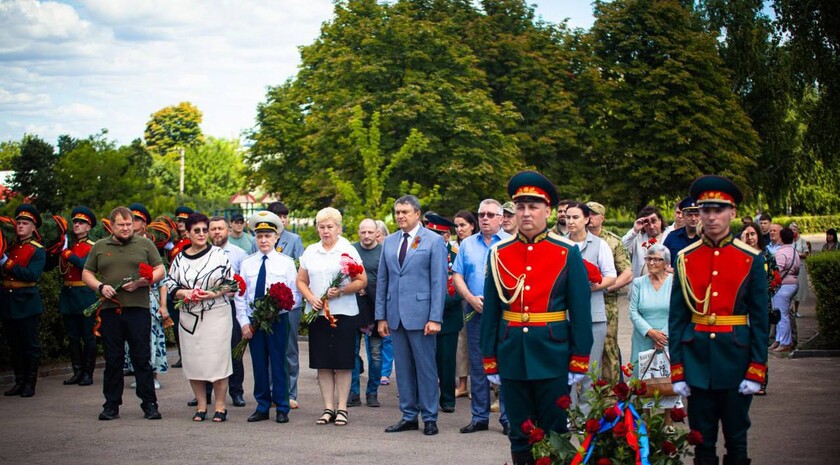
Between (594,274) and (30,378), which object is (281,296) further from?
(30,378)

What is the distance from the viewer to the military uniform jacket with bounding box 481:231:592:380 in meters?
6.87

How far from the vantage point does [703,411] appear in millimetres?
6840

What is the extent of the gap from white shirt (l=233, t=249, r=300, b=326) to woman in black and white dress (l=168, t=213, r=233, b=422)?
0.21 meters

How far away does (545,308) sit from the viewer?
695 cm

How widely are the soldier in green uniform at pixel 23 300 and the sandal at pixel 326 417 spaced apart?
419 cm

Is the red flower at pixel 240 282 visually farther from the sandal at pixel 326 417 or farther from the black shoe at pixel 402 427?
the black shoe at pixel 402 427

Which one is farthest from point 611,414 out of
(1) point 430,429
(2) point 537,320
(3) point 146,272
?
(3) point 146,272

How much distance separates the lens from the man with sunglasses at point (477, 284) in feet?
33.9

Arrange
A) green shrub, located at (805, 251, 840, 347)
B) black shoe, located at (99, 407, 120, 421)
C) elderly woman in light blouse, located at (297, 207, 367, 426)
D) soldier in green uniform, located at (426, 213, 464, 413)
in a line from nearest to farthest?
1. elderly woman in light blouse, located at (297, 207, 367, 426)
2. black shoe, located at (99, 407, 120, 421)
3. soldier in green uniform, located at (426, 213, 464, 413)
4. green shrub, located at (805, 251, 840, 347)

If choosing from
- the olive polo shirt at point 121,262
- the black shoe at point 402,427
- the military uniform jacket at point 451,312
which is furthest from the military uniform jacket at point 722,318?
the olive polo shirt at point 121,262

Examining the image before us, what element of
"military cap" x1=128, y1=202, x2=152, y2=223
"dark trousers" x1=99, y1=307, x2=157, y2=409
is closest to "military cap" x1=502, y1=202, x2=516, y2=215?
"dark trousers" x1=99, y1=307, x2=157, y2=409

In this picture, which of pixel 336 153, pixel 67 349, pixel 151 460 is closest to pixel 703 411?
pixel 151 460

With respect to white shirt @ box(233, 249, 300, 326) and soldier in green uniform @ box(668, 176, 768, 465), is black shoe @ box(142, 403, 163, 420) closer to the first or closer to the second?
white shirt @ box(233, 249, 300, 326)

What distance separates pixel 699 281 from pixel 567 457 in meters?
1.51
